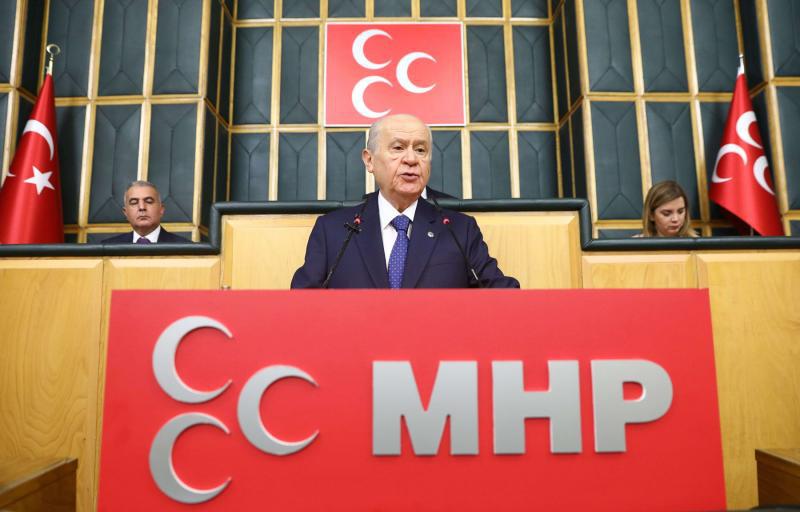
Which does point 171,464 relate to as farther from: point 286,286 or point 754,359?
point 754,359

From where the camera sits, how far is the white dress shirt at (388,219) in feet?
4.62

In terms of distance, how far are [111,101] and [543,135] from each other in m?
2.95

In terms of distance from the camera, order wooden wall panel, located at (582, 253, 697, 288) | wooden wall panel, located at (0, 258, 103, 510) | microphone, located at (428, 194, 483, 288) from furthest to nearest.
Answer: wooden wall panel, located at (582, 253, 697, 288)
wooden wall panel, located at (0, 258, 103, 510)
microphone, located at (428, 194, 483, 288)

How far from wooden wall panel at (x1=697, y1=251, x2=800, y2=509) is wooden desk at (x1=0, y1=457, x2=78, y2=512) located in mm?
1513

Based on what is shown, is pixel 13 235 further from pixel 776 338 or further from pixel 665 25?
pixel 665 25

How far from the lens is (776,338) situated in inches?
59.5

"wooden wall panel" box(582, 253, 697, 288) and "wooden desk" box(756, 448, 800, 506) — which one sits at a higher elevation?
"wooden wall panel" box(582, 253, 697, 288)

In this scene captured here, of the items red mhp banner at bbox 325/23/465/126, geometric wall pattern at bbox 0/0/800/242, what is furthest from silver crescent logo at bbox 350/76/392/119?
geometric wall pattern at bbox 0/0/800/242

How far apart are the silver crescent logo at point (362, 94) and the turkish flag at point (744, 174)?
2180mm

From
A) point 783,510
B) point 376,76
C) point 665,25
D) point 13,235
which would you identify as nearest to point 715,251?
point 783,510

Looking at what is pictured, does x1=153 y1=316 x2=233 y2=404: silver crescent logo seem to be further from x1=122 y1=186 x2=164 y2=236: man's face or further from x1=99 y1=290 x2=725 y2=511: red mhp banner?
x1=122 y1=186 x2=164 y2=236: man's face

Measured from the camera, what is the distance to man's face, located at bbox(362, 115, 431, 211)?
1434 mm

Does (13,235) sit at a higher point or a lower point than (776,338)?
higher

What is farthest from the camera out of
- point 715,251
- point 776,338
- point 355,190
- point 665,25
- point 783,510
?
point 355,190
